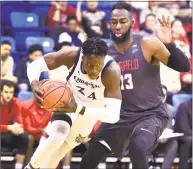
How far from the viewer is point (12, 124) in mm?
7898

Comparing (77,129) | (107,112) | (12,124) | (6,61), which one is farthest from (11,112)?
(107,112)

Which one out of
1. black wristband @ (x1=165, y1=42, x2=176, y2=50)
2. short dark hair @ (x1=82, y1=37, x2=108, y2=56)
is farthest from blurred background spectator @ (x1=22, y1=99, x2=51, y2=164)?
short dark hair @ (x1=82, y1=37, x2=108, y2=56)

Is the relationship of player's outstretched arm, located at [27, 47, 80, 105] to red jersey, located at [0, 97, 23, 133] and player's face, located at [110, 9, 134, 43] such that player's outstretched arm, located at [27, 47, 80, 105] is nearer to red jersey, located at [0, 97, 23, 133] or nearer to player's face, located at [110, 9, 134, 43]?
player's face, located at [110, 9, 134, 43]

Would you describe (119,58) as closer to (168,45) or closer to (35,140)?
(168,45)

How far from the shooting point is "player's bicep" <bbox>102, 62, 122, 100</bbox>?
5.05 meters

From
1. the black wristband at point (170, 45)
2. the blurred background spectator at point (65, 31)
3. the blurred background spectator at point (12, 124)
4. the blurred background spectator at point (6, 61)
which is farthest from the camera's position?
the blurred background spectator at point (6, 61)

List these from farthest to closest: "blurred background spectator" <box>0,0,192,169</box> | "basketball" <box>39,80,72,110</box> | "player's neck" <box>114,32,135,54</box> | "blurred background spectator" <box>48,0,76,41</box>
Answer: "blurred background spectator" <box>48,0,76,41</box>
"blurred background spectator" <box>0,0,192,169</box>
"player's neck" <box>114,32,135,54</box>
"basketball" <box>39,80,72,110</box>

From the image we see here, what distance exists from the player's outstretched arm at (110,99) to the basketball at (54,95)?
214 millimetres

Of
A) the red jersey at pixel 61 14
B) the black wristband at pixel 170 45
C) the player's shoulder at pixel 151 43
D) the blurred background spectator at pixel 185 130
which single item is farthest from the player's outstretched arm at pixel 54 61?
the red jersey at pixel 61 14

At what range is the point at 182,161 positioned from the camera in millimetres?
7938

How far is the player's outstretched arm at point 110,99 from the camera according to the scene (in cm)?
491

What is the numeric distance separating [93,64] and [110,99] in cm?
37

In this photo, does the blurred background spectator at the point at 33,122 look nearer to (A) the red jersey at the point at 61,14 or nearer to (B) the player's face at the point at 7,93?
(B) the player's face at the point at 7,93

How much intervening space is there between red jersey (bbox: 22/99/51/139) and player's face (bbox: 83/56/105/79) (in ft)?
9.49
